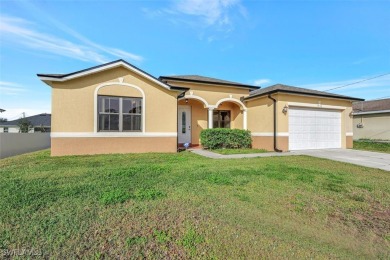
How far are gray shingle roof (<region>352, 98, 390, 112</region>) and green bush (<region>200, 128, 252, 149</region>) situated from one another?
1515 cm

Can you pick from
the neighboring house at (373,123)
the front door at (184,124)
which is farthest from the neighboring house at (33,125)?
the neighboring house at (373,123)

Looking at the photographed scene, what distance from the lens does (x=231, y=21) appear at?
11.0m

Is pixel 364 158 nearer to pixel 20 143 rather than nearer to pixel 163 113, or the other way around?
pixel 163 113

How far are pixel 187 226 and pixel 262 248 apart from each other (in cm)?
101

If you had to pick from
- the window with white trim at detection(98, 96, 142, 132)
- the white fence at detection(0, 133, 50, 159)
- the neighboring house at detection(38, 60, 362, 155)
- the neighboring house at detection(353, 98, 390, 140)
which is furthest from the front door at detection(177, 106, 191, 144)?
the neighboring house at detection(353, 98, 390, 140)

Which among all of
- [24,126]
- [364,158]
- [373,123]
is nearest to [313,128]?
[364,158]

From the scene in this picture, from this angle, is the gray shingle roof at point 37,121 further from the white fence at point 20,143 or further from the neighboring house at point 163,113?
the neighboring house at point 163,113

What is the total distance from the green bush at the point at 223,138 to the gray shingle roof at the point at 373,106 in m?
15.1

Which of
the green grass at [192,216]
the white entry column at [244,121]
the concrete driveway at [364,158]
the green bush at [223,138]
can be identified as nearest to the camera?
the green grass at [192,216]

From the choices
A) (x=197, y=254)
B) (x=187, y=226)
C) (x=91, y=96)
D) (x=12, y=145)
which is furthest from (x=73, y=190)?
(x=12, y=145)

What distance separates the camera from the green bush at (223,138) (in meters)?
11.4

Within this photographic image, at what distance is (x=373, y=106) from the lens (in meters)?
19.5

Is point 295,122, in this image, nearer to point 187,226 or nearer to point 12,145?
point 187,226

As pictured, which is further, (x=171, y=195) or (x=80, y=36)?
(x=80, y=36)
